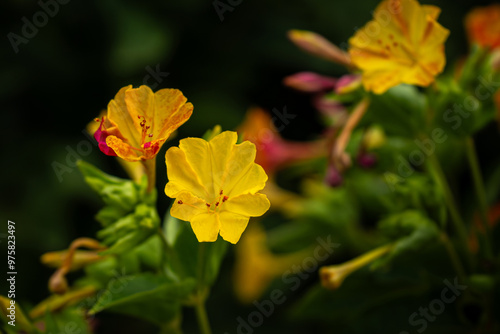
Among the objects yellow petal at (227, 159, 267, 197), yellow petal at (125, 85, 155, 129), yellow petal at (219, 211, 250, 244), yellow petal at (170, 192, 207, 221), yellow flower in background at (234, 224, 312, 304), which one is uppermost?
Result: yellow petal at (125, 85, 155, 129)

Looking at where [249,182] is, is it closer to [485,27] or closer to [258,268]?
[485,27]

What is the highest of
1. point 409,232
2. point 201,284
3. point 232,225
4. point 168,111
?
point 168,111

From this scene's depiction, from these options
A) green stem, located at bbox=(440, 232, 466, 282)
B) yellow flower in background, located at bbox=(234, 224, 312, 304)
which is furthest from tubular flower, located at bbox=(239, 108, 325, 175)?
green stem, located at bbox=(440, 232, 466, 282)

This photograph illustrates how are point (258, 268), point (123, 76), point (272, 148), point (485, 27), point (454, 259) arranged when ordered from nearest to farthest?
point (454, 259), point (485, 27), point (272, 148), point (258, 268), point (123, 76)

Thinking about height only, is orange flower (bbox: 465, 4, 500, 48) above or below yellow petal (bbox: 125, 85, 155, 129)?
below

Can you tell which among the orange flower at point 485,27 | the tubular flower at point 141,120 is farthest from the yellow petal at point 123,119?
the orange flower at point 485,27

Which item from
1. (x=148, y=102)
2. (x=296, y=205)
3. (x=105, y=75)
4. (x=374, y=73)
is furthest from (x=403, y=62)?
(x=105, y=75)

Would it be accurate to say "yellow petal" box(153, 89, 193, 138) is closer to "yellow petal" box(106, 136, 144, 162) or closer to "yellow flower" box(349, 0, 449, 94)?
"yellow petal" box(106, 136, 144, 162)

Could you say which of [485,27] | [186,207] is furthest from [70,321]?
[485,27]
